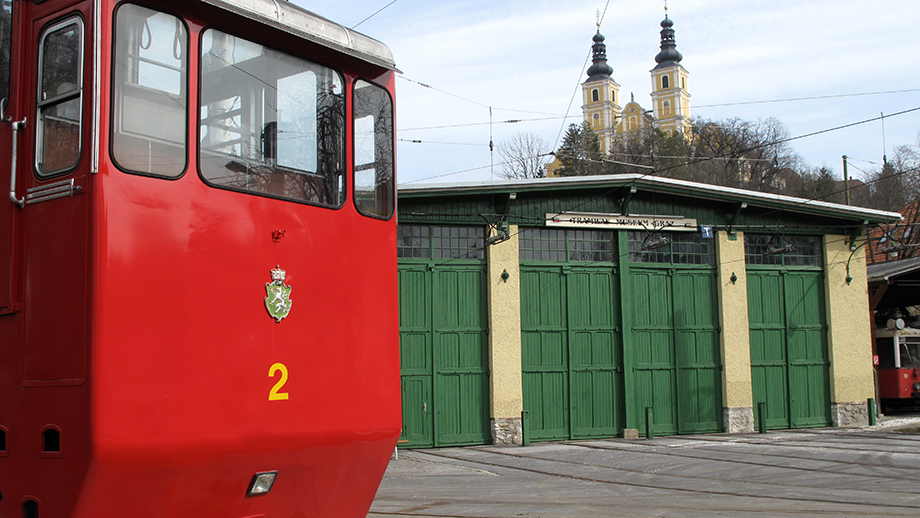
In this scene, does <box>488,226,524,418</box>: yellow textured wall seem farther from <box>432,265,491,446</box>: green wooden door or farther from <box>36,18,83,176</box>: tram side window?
<box>36,18,83,176</box>: tram side window

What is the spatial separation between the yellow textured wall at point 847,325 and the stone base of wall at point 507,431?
859cm

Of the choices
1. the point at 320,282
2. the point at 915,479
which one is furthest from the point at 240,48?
the point at 915,479

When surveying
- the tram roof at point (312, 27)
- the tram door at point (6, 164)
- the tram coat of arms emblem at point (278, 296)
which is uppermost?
the tram roof at point (312, 27)

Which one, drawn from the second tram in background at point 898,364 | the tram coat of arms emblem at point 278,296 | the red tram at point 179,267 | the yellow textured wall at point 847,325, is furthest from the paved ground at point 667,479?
the second tram in background at point 898,364

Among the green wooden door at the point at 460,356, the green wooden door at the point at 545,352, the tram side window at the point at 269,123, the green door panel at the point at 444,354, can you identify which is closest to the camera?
the tram side window at the point at 269,123

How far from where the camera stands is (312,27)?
16.4 ft

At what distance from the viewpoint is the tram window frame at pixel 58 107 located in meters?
3.98

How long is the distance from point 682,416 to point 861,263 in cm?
663

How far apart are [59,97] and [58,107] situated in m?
0.05

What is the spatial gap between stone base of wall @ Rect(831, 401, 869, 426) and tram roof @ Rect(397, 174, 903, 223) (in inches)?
187

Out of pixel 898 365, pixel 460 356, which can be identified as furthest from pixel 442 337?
pixel 898 365

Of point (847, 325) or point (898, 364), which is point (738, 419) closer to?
point (847, 325)

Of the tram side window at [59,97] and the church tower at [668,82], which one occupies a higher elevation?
the church tower at [668,82]

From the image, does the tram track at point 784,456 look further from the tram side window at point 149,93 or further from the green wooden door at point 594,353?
the tram side window at point 149,93
